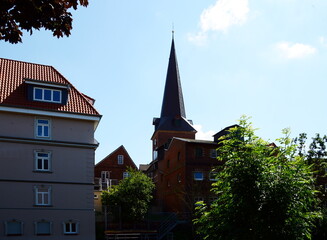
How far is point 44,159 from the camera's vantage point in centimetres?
2689

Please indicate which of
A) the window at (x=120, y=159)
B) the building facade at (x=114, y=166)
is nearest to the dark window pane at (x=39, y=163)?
the building facade at (x=114, y=166)

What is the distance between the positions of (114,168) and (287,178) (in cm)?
4334

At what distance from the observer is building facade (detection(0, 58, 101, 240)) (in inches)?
1008

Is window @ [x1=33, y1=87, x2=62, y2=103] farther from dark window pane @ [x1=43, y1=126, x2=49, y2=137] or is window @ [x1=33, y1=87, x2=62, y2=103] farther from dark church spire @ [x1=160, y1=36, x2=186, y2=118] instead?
dark church spire @ [x1=160, y1=36, x2=186, y2=118]

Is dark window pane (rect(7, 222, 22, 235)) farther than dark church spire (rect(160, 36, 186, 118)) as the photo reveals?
No

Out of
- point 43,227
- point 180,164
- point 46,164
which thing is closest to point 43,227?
point 43,227

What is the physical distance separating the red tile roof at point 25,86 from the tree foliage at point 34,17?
1950cm

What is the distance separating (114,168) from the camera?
5512 cm

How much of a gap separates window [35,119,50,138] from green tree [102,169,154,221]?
10.3 metres

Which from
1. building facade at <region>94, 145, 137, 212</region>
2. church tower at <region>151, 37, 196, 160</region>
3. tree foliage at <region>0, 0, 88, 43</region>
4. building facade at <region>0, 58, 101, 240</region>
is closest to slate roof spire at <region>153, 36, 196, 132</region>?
church tower at <region>151, 37, 196, 160</region>

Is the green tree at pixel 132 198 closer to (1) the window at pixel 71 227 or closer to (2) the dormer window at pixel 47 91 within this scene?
(1) the window at pixel 71 227

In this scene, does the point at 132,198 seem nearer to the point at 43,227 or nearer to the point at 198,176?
the point at 198,176

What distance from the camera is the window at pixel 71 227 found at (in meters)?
26.6

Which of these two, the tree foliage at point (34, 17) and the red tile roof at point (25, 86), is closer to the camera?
the tree foliage at point (34, 17)
